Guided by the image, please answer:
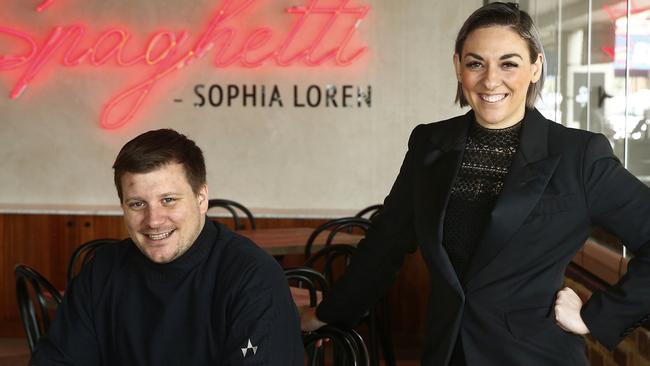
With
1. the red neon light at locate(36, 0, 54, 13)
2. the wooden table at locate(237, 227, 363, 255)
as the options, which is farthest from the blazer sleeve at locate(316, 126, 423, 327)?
the red neon light at locate(36, 0, 54, 13)

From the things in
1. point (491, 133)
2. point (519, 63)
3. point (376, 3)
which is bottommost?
point (491, 133)

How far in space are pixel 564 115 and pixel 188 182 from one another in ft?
10.0

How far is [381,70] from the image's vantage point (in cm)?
628

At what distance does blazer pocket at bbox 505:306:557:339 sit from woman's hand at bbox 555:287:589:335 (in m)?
0.02

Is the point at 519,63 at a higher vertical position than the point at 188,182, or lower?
higher

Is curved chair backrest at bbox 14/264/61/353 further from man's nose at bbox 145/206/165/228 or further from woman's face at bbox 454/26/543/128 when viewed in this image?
woman's face at bbox 454/26/543/128

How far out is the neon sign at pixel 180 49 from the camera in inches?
248

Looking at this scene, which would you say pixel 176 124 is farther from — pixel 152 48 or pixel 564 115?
pixel 564 115

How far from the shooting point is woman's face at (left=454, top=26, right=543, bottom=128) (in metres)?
1.92

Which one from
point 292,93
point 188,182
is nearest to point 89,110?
point 292,93

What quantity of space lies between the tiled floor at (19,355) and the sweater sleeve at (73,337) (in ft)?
12.3

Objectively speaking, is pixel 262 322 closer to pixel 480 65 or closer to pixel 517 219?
pixel 517 219

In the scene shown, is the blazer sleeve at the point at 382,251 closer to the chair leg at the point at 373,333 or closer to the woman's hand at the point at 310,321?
the woman's hand at the point at 310,321

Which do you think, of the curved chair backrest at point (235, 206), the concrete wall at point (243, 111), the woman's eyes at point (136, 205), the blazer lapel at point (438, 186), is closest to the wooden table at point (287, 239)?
the curved chair backrest at point (235, 206)
